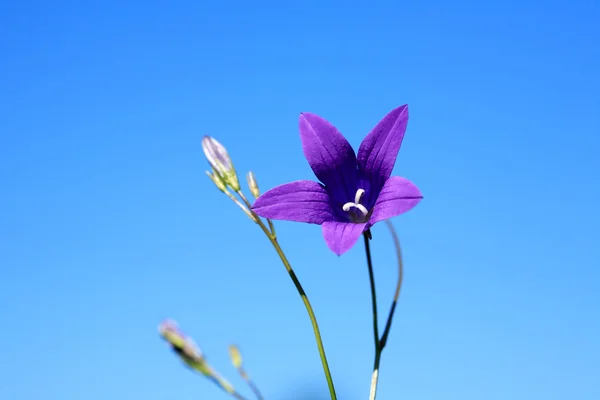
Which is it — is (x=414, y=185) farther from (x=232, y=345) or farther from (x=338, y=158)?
(x=232, y=345)

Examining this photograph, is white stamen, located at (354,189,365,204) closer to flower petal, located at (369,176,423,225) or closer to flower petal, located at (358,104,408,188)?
flower petal, located at (358,104,408,188)

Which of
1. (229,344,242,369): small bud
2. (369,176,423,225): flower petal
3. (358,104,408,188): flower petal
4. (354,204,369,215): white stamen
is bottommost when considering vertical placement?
(229,344,242,369): small bud

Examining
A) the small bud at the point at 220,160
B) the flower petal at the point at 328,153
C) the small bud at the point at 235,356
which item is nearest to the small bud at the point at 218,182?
the small bud at the point at 220,160

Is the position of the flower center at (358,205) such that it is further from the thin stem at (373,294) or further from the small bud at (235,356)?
the small bud at (235,356)

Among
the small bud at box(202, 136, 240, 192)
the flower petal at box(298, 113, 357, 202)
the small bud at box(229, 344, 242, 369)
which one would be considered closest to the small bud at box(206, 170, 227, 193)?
the small bud at box(202, 136, 240, 192)

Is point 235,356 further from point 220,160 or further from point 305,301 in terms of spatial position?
point 220,160

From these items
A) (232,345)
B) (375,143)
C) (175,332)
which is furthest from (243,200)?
(175,332)

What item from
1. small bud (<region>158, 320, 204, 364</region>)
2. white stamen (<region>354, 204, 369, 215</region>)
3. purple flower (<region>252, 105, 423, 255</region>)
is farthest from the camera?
white stamen (<region>354, 204, 369, 215</region>)

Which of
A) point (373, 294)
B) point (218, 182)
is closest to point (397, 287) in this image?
point (373, 294)
